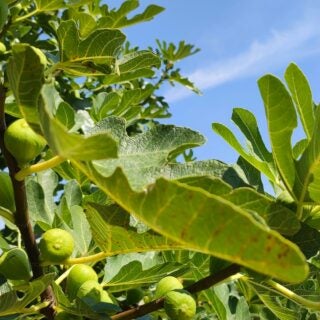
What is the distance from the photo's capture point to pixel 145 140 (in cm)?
94

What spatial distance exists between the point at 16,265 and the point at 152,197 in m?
0.55

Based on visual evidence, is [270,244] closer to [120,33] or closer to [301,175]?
[301,175]

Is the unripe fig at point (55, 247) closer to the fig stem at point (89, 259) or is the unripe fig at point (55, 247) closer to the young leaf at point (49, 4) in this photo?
the fig stem at point (89, 259)

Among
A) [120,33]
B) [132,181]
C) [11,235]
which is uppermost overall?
[120,33]

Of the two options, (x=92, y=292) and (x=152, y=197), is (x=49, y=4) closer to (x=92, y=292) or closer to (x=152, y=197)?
(x=92, y=292)

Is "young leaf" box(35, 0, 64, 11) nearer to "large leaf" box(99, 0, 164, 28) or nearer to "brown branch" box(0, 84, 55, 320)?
"large leaf" box(99, 0, 164, 28)

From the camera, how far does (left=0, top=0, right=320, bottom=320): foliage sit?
0.65 meters

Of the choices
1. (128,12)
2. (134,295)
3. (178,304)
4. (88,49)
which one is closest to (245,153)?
(178,304)

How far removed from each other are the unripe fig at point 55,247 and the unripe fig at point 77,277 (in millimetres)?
169

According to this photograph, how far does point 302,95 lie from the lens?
3.12ft

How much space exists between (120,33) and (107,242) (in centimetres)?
43

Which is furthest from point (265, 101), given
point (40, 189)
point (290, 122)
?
point (40, 189)

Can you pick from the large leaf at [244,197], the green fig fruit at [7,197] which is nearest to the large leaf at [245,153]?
the large leaf at [244,197]

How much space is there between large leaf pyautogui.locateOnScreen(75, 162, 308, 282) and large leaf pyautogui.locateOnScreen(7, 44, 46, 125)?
178 mm
